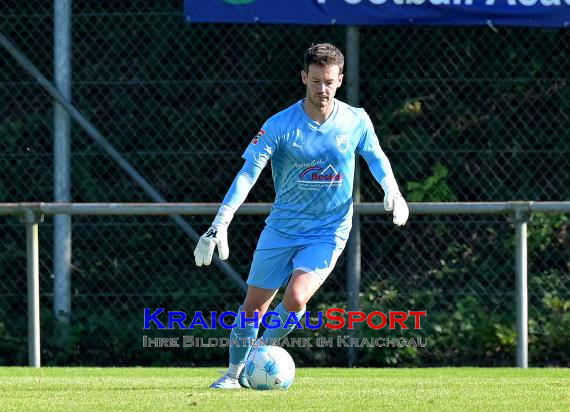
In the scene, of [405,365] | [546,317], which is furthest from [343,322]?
[546,317]

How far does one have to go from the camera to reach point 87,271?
10.2m

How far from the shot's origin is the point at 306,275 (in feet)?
22.3

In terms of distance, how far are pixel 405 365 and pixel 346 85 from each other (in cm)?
216

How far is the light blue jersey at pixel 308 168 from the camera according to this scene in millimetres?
6898

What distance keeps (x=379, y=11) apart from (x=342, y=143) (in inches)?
109

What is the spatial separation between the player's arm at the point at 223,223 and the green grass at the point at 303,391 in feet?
2.38

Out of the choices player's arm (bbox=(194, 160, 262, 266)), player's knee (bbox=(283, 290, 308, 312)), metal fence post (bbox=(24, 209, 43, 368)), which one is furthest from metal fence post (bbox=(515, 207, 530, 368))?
metal fence post (bbox=(24, 209, 43, 368))

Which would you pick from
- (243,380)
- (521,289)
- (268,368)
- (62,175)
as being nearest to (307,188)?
(268,368)

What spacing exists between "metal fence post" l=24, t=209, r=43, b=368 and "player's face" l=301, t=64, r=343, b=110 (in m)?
2.92

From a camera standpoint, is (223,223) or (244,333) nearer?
(223,223)

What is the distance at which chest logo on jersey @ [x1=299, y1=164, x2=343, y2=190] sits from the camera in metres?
6.92

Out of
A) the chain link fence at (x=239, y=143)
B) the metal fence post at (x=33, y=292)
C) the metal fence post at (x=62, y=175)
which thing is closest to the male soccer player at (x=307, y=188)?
the metal fence post at (x=33, y=292)

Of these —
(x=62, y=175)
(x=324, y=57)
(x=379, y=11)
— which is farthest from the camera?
(x=62, y=175)

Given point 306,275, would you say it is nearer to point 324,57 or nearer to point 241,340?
point 241,340
